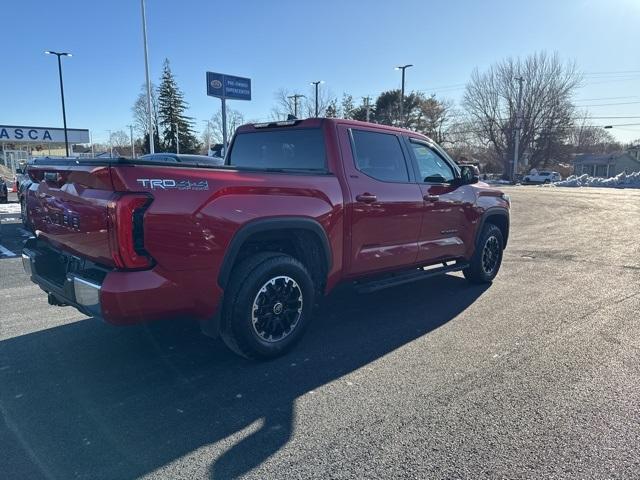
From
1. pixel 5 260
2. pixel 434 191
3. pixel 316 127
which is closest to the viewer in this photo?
pixel 316 127

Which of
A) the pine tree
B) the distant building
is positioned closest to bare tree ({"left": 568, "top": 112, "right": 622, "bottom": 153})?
the distant building

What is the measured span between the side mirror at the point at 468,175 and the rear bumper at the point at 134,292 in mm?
3555

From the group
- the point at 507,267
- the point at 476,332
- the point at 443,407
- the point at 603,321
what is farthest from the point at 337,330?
the point at 507,267

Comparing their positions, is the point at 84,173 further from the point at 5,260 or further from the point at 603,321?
the point at 5,260

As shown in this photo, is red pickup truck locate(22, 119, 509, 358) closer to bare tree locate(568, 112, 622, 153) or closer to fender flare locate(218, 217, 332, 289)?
fender flare locate(218, 217, 332, 289)

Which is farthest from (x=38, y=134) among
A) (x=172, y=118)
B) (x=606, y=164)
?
(x=606, y=164)

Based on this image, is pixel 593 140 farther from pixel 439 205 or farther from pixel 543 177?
pixel 439 205

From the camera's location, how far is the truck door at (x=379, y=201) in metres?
4.32

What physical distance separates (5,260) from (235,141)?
4860 millimetres

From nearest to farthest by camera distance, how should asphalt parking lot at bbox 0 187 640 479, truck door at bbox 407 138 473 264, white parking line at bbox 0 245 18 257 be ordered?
asphalt parking lot at bbox 0 187 640 479, truck door at bbox 407 138 473 264, white parking line at bbox 0 245 18 257

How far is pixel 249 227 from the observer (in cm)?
340

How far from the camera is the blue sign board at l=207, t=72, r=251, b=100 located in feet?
59.7

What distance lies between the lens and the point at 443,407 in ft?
10.0

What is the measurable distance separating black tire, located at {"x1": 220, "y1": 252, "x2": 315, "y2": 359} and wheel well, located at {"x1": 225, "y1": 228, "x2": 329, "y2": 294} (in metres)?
0.13
